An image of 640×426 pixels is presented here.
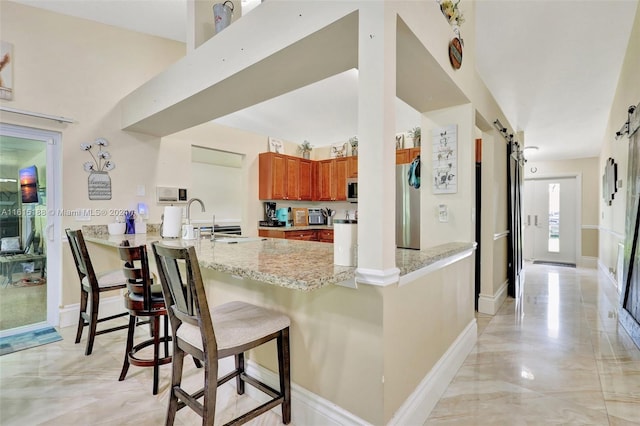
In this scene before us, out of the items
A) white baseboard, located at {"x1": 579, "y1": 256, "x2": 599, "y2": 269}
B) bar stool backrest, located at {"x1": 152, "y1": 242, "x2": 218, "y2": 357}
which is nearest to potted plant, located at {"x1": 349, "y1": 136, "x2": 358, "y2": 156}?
bar stool backrest, located at {"x1": 152, "y1": 242, "x2": 218, "y2": 357}

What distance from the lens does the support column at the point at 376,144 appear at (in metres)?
1.35

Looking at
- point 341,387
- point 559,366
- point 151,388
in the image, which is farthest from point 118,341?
point 559,366

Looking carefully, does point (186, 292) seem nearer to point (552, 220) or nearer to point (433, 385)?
point (433, 385)

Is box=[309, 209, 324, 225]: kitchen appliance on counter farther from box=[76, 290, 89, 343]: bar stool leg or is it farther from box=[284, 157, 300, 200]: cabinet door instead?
box=[76, 290, 89, 343]: bar stool leg

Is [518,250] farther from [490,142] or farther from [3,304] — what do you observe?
[3,304]

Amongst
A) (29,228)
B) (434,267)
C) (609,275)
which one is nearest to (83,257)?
(29,228)

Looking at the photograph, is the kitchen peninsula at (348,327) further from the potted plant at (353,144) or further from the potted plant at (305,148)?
the potted plant at (305,148)

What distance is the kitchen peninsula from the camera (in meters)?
1.38

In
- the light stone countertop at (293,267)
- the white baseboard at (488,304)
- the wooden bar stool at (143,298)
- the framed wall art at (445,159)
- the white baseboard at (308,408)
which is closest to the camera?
the light stone countertop at (293,267)

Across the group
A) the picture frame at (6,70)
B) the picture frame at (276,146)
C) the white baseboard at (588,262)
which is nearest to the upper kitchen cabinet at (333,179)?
the picture frame at (276,146)

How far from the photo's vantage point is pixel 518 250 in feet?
15.0

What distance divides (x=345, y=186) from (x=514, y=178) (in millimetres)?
2688

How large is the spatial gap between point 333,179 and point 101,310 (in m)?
4.05

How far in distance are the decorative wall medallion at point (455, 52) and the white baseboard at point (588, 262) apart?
7.19 m
